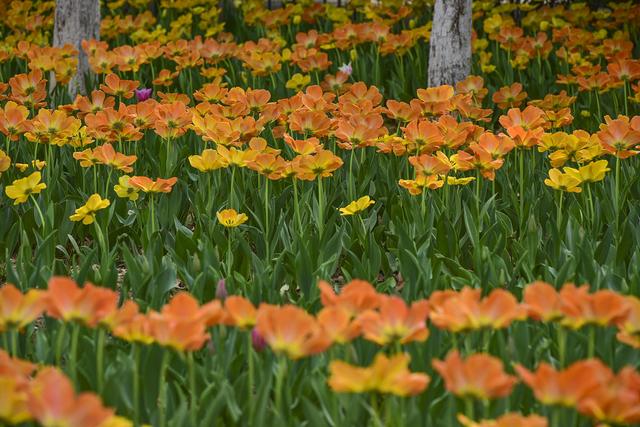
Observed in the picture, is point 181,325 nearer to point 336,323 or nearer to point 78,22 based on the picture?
point 336,323

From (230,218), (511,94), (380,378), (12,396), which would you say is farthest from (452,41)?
(12,396)

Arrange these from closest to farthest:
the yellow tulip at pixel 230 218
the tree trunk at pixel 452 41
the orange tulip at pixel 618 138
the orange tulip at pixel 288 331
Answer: the orange tulip at pixel 288 331
the yellow tulip at pixel 230 218
the orange tulip at pixel 618 138
the tree trunk at pixel 452 41

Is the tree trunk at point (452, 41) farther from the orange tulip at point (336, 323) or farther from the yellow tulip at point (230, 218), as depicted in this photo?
the orange tulip at point (336, 323)

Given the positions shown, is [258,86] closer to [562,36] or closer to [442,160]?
[562,36]

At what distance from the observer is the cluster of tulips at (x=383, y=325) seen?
1.49m

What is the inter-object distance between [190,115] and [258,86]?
1.90 metres

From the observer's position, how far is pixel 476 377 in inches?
59.4

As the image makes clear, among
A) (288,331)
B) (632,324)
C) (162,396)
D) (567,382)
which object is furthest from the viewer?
(162,396)

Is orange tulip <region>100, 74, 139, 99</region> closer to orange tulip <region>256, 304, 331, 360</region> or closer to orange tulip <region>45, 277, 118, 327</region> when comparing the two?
orange tulip <region>45, 277, 118, 327</region>

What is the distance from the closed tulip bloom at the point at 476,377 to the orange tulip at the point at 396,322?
0.63 feet

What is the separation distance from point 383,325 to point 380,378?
0.59ft

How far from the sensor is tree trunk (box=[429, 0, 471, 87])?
5250 millimetres

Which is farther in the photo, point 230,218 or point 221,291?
point 230,218

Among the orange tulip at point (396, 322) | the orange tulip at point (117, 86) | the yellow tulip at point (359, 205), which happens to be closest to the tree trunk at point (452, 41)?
the orange tulip at point (117, 86)
